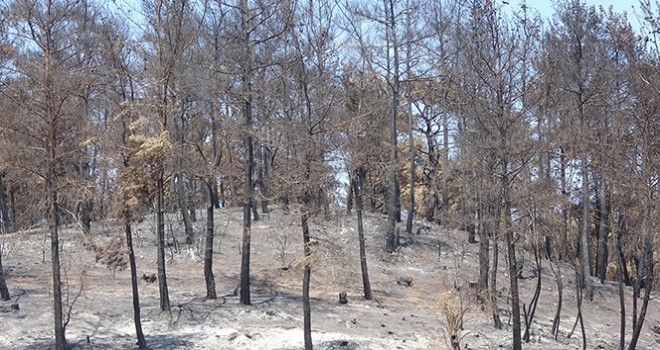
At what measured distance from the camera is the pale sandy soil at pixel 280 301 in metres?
16.1

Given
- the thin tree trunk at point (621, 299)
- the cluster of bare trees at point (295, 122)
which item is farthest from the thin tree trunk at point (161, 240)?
the thin tree trunk at point (621, 299)

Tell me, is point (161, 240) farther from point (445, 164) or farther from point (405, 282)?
point (445, 164)

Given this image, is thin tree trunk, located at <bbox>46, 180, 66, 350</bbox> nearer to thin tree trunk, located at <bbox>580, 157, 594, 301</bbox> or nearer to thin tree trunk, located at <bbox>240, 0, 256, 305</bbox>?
thin tree trunk, located at <bbox>240, 0, 256, 305</bbox>

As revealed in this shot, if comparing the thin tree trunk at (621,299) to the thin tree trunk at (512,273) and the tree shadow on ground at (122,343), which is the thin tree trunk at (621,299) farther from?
the tree shadow on ground at (122,343)

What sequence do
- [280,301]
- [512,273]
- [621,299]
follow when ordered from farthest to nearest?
[280,301]
[621,299]
[512,273]

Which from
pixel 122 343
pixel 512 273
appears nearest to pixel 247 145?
pixel 122 343

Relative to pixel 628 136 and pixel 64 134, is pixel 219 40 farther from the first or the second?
pixel 628 136

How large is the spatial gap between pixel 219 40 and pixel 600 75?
14.0 metres

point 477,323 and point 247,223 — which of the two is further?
point 477,323

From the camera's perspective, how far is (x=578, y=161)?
21.7 meters

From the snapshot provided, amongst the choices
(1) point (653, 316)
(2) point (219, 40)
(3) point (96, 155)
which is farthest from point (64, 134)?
(1) point (653, 316)

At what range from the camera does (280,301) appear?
20062mm

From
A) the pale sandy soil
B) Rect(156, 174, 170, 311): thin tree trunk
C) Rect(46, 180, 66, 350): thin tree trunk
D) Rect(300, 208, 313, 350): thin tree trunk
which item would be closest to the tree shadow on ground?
the pale sandy soil

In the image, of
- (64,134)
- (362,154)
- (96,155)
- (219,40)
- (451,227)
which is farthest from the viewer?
(451,227)
